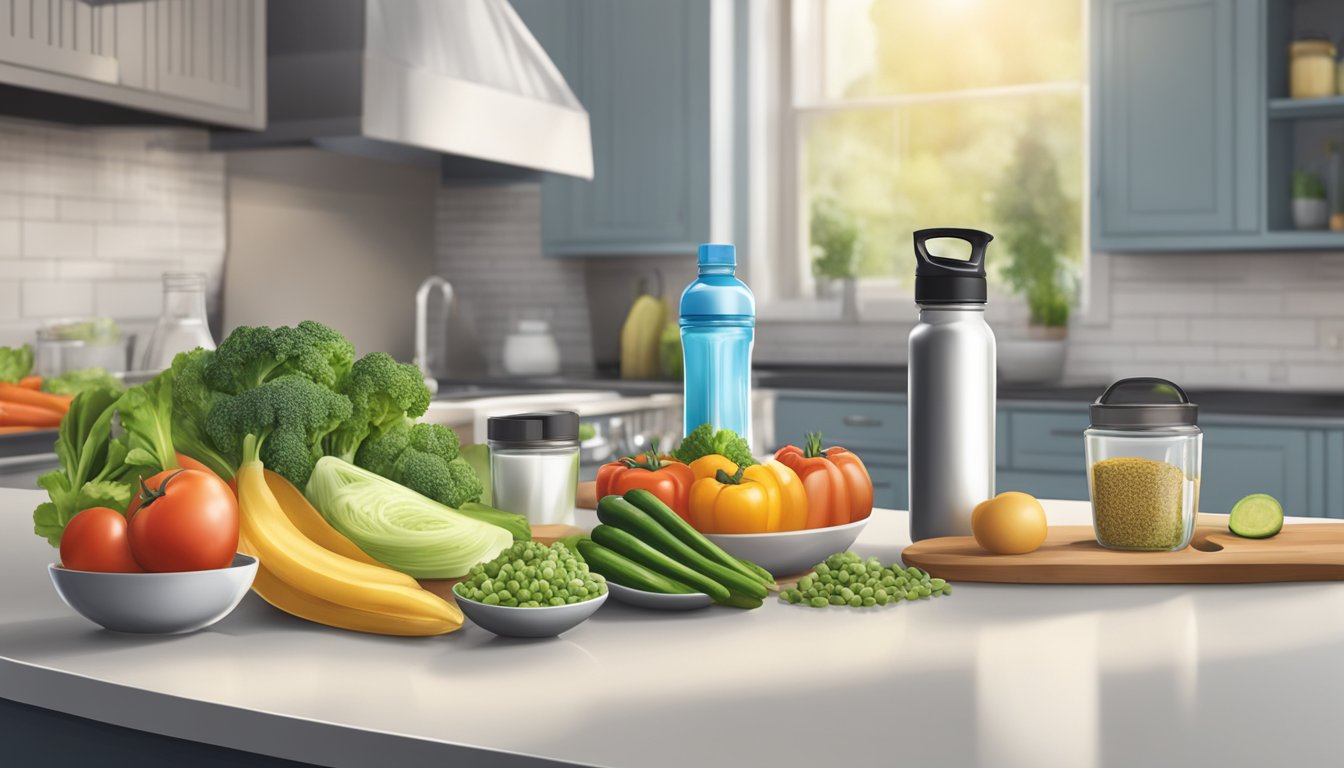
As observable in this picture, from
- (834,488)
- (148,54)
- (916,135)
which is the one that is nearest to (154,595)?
(834,488)

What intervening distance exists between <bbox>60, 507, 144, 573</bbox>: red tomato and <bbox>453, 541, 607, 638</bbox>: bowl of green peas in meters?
0.28

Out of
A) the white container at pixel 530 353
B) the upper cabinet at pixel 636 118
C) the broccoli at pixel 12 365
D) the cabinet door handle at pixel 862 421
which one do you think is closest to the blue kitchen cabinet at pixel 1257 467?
the cabinet door handle at pixel 862 421

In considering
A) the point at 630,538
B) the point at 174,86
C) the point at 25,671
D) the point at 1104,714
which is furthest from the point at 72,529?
the point at 174,86

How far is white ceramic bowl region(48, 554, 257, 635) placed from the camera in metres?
1.01

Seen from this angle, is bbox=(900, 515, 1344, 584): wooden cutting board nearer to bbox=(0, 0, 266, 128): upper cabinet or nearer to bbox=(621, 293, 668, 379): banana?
bbox=(0, 0, 266, 128): upper cabinet

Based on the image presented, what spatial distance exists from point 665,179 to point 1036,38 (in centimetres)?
153

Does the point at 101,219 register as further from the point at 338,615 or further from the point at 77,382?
the point at 338,615

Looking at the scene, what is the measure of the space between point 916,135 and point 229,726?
180 inches

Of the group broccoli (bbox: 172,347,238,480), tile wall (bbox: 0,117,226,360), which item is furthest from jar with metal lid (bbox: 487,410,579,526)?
tile wall (bbox: 0,117,226,360)

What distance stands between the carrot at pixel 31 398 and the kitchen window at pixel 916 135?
307cm

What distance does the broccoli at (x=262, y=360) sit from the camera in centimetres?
121

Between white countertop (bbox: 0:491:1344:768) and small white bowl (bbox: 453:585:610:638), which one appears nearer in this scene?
white countertop (bbox: 0:491:1344:768)

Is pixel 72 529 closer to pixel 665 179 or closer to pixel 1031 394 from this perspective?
pixel 1031 394

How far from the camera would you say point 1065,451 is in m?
3.96
